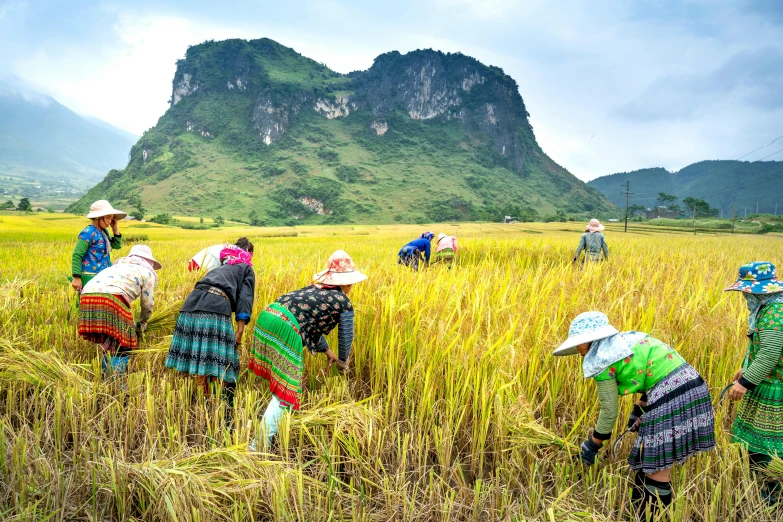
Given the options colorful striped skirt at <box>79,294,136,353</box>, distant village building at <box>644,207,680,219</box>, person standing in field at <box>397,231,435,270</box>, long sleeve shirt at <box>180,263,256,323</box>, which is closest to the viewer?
long sleeve shirt at <box>180,263,256,323</box>

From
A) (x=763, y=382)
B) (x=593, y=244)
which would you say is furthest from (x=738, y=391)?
(x=593, y=244)

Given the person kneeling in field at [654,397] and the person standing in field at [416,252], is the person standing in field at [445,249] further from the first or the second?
the person kneeling in field at [654,397]

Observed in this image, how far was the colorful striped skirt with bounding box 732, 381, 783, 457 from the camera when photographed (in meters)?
1.89

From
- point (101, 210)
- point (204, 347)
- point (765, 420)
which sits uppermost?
point (101, 210)

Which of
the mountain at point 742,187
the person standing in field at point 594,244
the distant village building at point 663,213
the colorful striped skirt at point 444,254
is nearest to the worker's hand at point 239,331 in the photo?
the colorful striped skirt at point 444,254

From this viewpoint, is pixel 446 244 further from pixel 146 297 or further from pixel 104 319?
pixel 104 319

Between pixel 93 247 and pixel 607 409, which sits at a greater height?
pixel 93 247

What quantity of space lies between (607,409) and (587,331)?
33cm

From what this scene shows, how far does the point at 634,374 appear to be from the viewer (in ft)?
5.59

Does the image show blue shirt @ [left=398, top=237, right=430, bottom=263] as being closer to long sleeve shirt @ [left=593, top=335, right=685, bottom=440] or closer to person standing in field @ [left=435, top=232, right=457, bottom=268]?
person standing in field @ [left=435, top=232, right=457, bottom=268]

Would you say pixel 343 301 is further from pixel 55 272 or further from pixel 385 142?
pixel 385 142

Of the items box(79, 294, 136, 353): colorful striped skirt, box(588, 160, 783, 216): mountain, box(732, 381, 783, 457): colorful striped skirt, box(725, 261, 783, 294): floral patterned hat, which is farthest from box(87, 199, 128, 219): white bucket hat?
box(588, 160, 783, 216): mountain

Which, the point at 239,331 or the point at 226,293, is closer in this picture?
the point at 226,293

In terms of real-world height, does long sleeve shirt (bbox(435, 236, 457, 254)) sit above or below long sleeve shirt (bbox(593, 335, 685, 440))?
above
